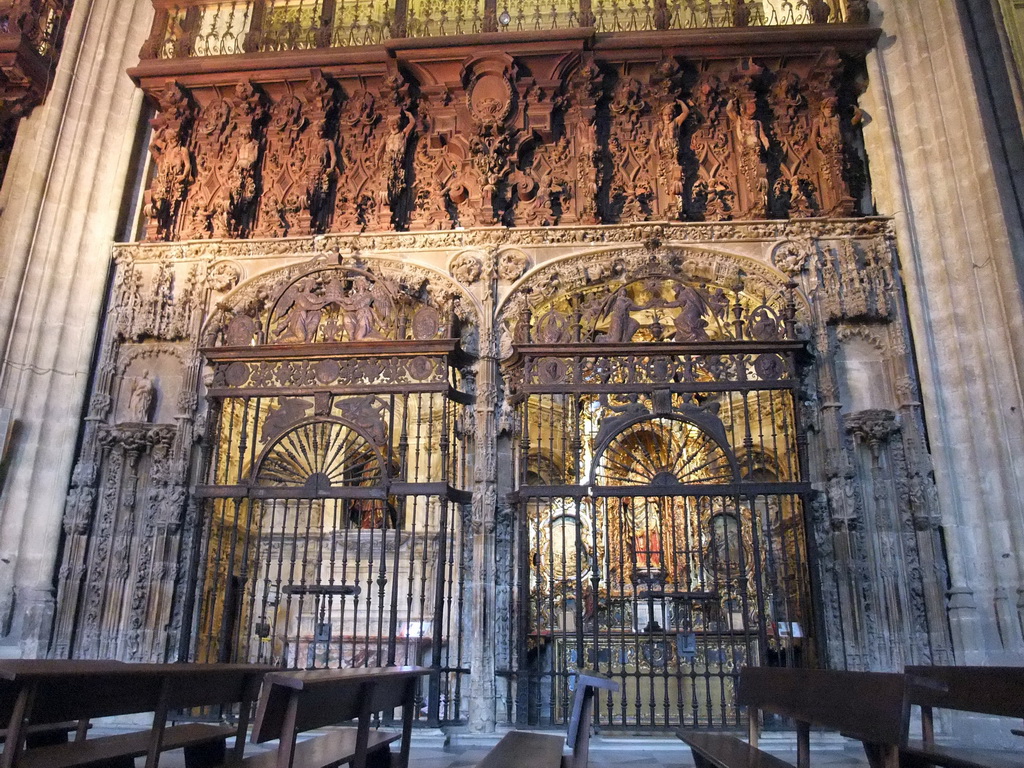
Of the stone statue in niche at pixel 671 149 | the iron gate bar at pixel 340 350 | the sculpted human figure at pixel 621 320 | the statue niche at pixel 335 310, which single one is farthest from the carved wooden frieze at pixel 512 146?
the iron gate bar at pixel 340 350

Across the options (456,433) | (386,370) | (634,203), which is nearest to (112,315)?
(386,370)

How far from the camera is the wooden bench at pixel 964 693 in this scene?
3.37 m

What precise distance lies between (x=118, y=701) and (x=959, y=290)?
27.2 feet

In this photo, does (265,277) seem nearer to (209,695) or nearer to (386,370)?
(386,370)

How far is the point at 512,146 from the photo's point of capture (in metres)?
9.87

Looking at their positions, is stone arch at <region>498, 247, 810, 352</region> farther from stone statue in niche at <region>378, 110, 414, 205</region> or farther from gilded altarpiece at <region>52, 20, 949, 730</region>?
stone statue in niche at <region>378, 110, 414, 205</region>

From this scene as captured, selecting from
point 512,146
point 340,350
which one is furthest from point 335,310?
point 512,146

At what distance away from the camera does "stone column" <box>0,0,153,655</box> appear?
8367 mm

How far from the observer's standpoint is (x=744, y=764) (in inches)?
145

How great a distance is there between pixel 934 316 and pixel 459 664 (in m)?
6.02

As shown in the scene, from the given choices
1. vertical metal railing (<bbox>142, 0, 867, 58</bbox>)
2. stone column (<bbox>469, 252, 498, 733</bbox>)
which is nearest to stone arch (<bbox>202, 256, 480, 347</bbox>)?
stone column (<bbox>469, 252, 498, 733</bbox>)

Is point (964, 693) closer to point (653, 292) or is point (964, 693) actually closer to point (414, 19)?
point (653, 292)

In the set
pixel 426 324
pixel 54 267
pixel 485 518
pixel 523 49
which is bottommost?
pixel 485 518

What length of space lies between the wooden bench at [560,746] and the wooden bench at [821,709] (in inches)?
24.5
